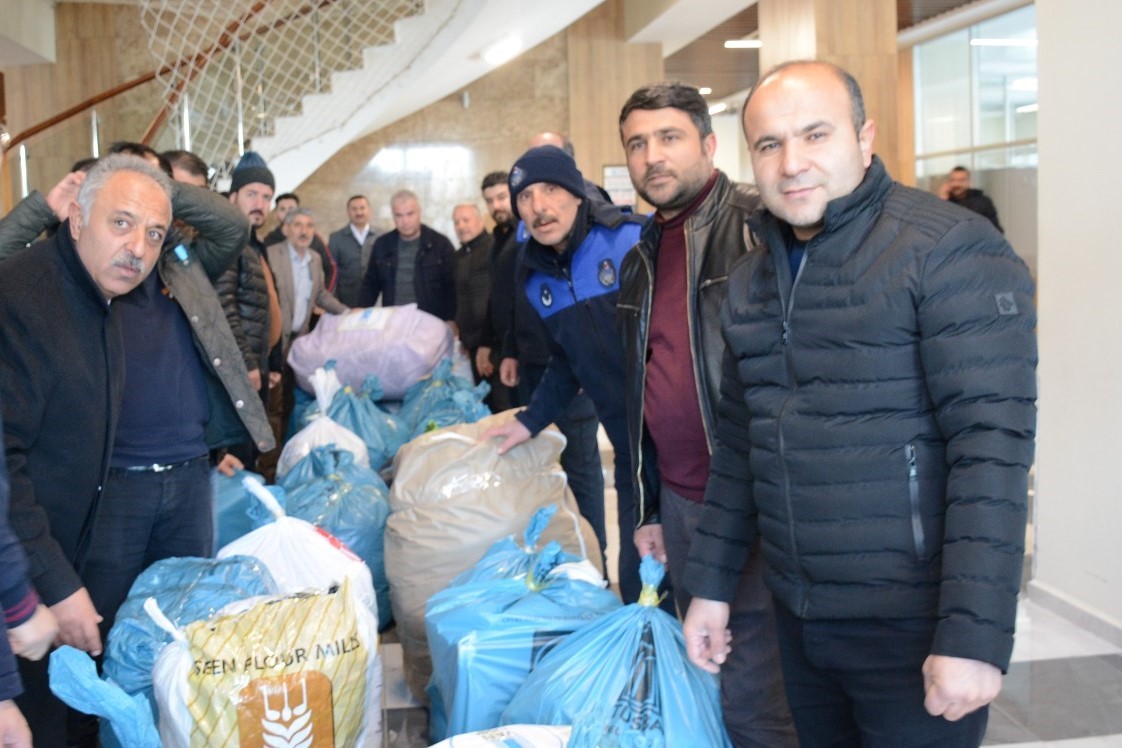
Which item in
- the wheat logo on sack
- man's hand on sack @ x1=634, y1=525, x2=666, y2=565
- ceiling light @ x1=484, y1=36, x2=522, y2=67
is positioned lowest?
the wheat logo on sack

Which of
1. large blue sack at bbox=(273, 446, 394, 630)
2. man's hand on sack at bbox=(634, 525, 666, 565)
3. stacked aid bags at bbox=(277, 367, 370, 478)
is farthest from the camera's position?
stacked aid bags at bbox=(277, 367, 370, 478)

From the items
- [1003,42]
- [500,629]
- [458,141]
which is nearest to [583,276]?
[500,629]

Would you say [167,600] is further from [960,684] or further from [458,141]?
[458,141]

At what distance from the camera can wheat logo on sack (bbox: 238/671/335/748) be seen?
69.0 inches

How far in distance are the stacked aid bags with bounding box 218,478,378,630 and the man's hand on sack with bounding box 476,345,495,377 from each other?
2654 millimetres

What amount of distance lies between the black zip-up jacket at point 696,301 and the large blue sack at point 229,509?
1.52 meters

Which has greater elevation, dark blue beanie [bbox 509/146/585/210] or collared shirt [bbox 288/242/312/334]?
dark blue beanie [bbox 509/146/585/210]

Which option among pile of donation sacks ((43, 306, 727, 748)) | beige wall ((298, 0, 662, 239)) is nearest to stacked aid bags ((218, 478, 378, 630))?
pile of donation sacks ((43, 306, 727, 748))

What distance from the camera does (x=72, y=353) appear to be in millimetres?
1971

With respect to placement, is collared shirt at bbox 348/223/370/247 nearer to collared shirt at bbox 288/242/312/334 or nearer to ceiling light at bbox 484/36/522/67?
ceiling light at bbox 484/36/522/67

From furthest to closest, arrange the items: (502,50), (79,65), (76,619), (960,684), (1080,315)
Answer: (79,65) < (502,50) < (1080,315) < (76,619) < (960,684)

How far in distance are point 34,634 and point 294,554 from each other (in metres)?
→ 1.07

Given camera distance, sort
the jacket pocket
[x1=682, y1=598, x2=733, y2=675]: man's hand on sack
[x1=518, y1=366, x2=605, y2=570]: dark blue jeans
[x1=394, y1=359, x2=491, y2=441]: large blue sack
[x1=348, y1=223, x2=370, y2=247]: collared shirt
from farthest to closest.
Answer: [x1=348, y1=223, x2=370, y2=247]: collared shirt < [x1=394, y1=359, x2=491, y2=441]: large blue sack < [x1=518, y1=366, x2=605, y2=570]: dark blue jeans < [x1=682, y1=598, x2=733, y2=675]: man's hand on sack < the jacket pocket

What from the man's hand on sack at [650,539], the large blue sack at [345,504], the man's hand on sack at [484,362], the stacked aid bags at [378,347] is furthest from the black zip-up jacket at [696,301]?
the man's hand on sack at [484,362]
